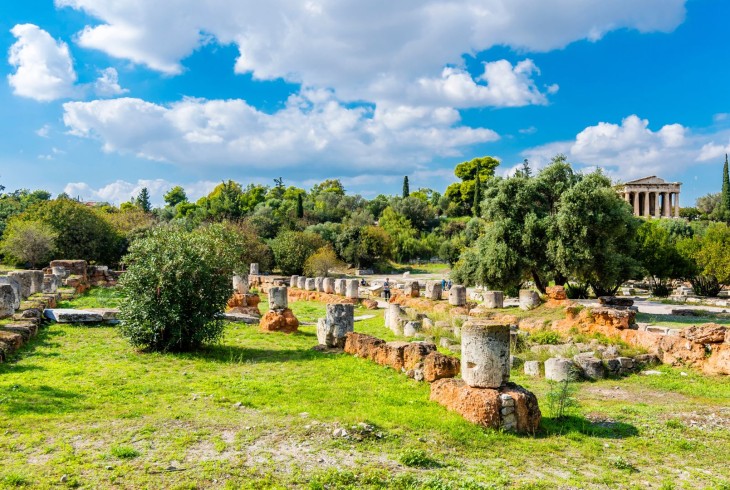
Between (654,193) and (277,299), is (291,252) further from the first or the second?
(654,193)

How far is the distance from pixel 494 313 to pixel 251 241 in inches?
1125

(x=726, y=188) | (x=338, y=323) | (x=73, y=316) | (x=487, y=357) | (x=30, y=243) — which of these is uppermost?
(x=726, y=188)

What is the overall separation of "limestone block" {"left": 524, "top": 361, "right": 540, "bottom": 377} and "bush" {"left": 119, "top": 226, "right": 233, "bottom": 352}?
7512 mm

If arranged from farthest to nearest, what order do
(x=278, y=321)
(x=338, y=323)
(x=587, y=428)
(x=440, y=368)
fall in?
1. (x=278, y=321)
2. (x=338, y=323)
3. (x=440, y=368)
4. (x=587, y=428)

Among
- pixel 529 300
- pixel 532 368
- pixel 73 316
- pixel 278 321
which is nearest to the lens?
pixel 532 368

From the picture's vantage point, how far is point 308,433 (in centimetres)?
689

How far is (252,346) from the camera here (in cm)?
1373

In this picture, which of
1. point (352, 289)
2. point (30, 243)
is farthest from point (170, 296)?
point (30, 243)

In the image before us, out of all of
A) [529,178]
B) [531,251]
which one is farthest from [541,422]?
[529,178]

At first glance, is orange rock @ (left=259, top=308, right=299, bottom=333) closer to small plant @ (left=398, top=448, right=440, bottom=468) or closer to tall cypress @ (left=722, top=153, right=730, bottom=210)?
small plant @ (left=398, top=448, right=440, bottom=468)

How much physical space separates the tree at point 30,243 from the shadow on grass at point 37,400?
101 feet

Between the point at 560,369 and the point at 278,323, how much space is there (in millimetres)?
8510

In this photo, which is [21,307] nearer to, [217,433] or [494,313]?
[217,433]

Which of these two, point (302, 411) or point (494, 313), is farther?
point (494, 313)
